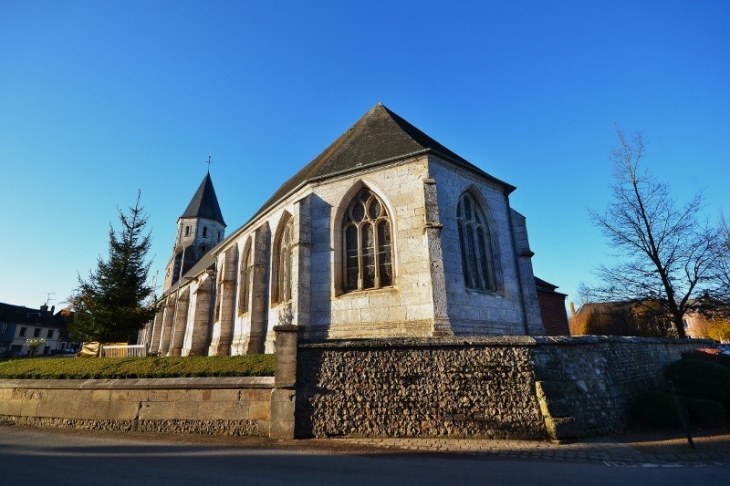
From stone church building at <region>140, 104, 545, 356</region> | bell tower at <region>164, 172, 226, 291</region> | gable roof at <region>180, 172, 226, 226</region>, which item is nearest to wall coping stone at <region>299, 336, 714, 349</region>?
stone church building at <region>140, 104, 545, 356</region>

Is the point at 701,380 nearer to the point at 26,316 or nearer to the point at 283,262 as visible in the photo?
the point at 283,262

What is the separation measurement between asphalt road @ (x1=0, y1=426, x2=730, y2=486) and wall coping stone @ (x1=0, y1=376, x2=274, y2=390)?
124 centimetres

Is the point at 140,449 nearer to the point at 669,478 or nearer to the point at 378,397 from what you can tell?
the point at 378,397

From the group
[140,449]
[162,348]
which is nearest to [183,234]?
[162,348]

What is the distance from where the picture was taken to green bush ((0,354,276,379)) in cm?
891

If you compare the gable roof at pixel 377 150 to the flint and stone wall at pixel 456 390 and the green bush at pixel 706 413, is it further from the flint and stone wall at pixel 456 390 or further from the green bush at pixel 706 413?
the green bush at pixel 706 413

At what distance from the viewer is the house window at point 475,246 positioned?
11.3 m

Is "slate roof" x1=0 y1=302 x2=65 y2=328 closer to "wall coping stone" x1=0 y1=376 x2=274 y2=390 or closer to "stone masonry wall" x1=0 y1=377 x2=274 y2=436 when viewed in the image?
"stone masonry wall" x1=0 y1=377 x2=274 y2=436

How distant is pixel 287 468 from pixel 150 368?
622 cm

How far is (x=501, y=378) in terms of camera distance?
7.59m

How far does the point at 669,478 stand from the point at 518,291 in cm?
734

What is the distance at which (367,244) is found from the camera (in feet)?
37.1

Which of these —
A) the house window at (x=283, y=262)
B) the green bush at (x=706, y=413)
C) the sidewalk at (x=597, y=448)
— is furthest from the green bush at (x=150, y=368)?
the green bush at (x=706, y=413)

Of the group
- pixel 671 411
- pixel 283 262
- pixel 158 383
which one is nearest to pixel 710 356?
pixel 671 411
